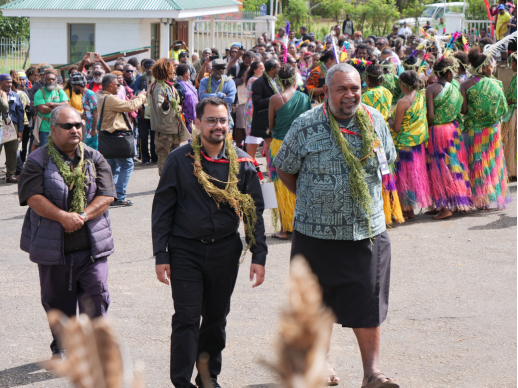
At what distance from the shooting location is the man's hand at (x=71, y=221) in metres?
4.46

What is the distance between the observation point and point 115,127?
376 inches

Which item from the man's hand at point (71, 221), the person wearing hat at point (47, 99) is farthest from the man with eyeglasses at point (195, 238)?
the person wearing hat at point (47, 99)

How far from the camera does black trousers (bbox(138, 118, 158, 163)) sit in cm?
1303

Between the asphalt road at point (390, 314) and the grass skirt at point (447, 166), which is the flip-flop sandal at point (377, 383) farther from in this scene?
the grass skirt at point (447, 166)

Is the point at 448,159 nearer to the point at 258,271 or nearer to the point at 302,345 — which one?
the point at 258,271

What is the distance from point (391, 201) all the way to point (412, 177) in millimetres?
411

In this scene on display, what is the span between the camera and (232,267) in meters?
4.24

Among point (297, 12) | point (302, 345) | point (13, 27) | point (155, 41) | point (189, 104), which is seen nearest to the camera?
point (302, 345)

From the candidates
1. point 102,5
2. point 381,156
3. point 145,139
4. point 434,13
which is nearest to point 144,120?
point 145,139

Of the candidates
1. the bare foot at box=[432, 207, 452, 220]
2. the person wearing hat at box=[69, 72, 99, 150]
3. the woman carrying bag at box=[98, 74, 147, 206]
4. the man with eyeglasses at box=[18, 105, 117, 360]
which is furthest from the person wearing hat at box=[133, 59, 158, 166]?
the man with eyeglasses at box=[18, 105, 117, 360]

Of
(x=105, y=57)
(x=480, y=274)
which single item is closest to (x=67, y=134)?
(x=480, y=274)

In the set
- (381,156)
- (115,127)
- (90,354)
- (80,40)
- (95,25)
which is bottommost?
(115,127)

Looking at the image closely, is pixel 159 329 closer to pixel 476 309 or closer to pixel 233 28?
pixel 476 309

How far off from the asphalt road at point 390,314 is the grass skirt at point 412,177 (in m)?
0.40
